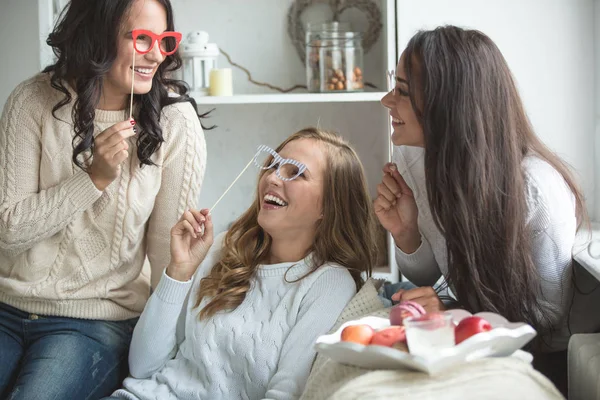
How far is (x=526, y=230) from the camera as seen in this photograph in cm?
169

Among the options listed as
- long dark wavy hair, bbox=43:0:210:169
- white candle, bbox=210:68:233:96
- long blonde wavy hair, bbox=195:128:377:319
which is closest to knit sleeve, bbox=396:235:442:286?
long blonde wavy hair, bbox=195:128:377:319

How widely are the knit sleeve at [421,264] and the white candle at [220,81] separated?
94 cm

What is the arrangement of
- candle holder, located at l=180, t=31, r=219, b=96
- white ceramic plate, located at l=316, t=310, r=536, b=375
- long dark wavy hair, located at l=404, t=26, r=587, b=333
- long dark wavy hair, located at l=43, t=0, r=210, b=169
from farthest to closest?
1. candle holder, located at l=180, t=31, r=219, b=96
2. long dark wavy hair, located at l=43, t=0, r=210, b=169
3. long dark wavy hair, located at l=404, t=26, r=587, b=333
4. white ceramic plate, located at l=316, t=310, r=536, b=375

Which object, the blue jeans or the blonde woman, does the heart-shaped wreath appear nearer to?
the blonde woman

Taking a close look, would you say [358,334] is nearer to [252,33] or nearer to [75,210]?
[75,210]

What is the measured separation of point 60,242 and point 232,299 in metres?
0.48

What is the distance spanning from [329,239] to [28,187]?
74 centimetres

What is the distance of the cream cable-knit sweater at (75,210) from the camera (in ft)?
6.34

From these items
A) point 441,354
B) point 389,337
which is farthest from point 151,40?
point 441,354

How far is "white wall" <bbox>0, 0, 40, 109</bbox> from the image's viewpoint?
117 inches

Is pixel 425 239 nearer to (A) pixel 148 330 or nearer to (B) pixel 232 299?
(B) pixel 232 299

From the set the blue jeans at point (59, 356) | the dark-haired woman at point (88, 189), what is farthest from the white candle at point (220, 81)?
the blue jeans at point (59, 356)

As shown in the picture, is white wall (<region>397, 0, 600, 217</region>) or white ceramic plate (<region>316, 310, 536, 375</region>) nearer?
white ceramic plate (<region>316, 310, 536, 375</region>)

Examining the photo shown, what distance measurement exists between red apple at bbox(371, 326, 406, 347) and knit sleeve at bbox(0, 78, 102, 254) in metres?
0.82
